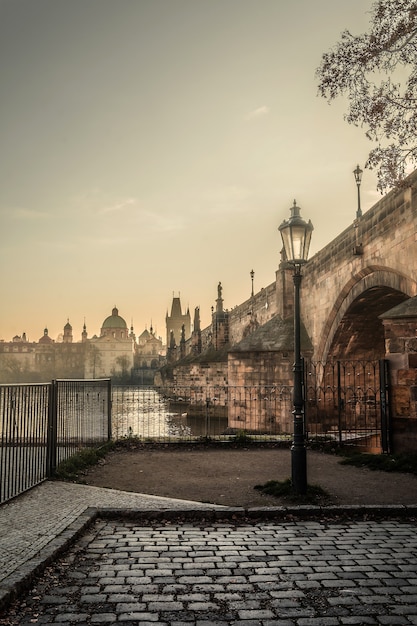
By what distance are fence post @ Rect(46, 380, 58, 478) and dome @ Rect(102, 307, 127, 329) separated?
14818 centimetres

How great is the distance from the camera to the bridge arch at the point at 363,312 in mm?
15328

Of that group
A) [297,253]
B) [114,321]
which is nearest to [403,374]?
[297,253]

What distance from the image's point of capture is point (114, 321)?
156 m

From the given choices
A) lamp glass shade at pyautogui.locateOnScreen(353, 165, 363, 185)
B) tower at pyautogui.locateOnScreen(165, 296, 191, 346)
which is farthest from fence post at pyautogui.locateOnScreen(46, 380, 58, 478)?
tower at pyautogui.locateOnScreen(165, 296, 191, 346)

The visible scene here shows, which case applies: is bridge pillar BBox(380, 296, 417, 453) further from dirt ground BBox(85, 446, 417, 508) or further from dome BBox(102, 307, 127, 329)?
dome BBox(102, 307, 127, 329)

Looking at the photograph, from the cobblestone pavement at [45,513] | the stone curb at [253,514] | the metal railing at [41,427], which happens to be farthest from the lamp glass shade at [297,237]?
the metal railing at [41,427]

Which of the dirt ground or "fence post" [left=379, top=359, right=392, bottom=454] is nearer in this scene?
the dirt ground

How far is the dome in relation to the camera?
155250 mm

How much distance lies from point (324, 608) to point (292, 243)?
512cm

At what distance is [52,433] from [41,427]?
1.14ft

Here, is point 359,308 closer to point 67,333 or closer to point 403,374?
point 403,374

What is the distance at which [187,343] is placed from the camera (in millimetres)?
66875

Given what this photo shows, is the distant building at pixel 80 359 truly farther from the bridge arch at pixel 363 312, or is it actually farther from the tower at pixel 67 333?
the bridge arch at pixel 363 312

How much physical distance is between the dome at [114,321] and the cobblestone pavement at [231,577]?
497ft
